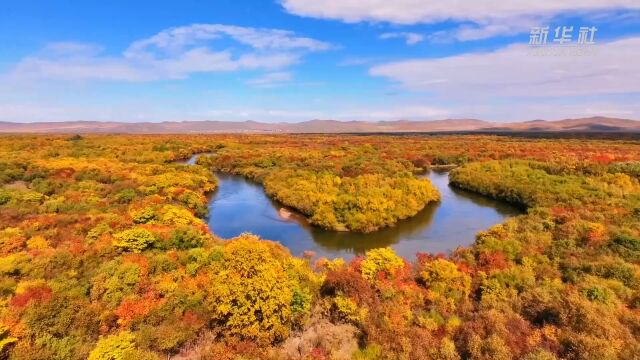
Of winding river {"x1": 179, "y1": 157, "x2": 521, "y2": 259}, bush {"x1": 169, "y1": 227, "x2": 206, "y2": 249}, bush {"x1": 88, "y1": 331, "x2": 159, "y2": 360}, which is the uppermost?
bush {"x1": 169, "y1": 227, "x2": 206, "y2": 249}

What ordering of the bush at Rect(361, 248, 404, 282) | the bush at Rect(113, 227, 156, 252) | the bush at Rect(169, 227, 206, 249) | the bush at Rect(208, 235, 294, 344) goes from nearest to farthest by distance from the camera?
the bush at Rect(208, 235, 294, 344) → the bush at Rect(361, 248, 404, 282) → the bush at Rect(113, 227, 156, 252) → the bush at Rect(169, 227, 206, 249)

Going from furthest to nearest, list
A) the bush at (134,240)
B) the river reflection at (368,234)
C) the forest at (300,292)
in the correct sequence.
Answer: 1. the river reflection at (368,234)
2. the bush at (134,240)
3. the forest at (300,292)

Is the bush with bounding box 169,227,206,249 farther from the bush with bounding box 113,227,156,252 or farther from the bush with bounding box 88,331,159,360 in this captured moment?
the bush with bounding box 88,331,159,360

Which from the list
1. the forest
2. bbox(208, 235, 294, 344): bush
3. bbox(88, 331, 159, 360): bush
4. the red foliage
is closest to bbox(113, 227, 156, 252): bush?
the forest

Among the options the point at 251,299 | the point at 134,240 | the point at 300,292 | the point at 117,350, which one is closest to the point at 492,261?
the point at 300,292

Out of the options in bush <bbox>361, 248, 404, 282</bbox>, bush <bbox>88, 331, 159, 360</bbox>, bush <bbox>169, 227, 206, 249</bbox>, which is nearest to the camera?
bush <bbox>88, 331, 159, 360</bbox>

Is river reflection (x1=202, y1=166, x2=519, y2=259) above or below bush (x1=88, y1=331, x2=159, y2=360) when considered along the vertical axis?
below

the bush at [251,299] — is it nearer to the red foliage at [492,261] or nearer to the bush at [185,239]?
the bush at [185,239]

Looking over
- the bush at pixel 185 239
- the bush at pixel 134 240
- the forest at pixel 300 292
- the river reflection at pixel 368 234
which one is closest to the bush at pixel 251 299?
the forest at pixel 300 292
